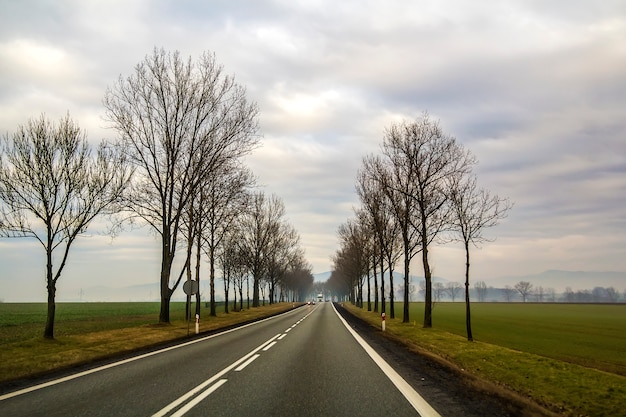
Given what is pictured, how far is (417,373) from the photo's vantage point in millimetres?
10094

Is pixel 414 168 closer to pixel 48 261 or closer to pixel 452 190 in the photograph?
pixel 452 190

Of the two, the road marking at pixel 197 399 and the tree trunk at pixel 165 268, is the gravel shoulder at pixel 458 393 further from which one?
the tree trunk at pixel 165 268

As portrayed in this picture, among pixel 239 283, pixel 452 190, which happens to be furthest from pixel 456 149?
pixel 239 283

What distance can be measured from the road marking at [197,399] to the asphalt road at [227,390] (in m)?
0.01

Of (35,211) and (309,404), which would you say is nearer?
(309,404)

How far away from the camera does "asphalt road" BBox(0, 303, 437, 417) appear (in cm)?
648

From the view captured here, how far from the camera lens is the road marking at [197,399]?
624cm

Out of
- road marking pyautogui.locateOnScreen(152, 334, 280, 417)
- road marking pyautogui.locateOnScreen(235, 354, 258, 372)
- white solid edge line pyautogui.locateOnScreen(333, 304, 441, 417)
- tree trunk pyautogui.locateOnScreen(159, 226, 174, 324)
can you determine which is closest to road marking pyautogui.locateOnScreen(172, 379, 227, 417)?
road marking pyautogui.locateOnScreen(152, 334, 280, 417)

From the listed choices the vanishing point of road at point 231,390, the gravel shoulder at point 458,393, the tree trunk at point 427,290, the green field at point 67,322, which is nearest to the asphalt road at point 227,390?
the vanishing point of road at point 231,390

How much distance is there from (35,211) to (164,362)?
9599 millimetres

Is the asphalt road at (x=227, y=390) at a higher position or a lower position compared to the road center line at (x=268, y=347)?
higher

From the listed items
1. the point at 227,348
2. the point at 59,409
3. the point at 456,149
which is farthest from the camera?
the point at 456,149

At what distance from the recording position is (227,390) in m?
7.82

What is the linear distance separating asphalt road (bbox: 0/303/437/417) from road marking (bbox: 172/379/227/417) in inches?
0.6
